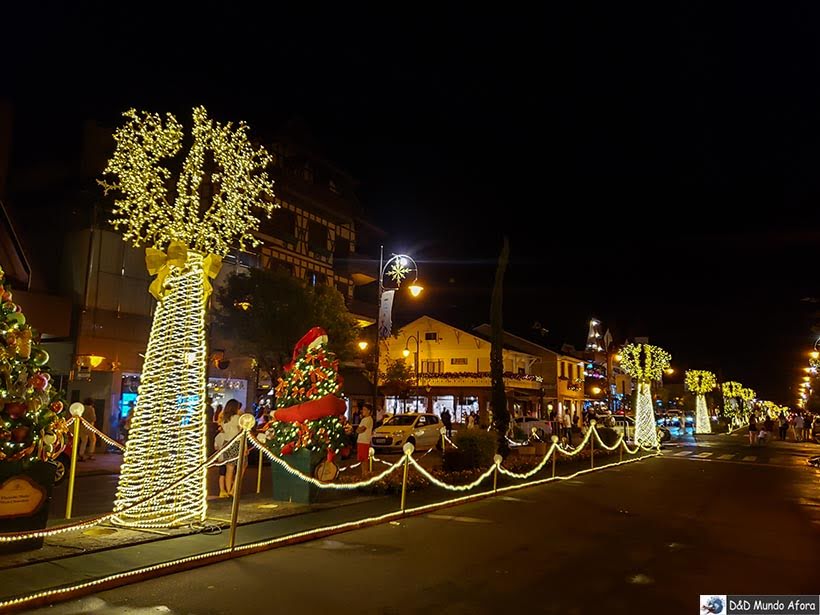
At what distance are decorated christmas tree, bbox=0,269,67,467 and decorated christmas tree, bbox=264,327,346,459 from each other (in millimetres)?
4540

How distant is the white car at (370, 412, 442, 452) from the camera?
2633cm

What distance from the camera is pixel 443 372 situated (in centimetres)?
4881

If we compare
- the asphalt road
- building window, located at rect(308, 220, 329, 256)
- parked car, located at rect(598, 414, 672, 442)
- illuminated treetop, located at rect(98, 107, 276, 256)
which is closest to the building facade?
parked car, located at rect(598, 414, 672, 442)

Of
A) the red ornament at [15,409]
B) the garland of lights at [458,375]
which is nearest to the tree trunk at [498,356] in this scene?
the red ornament at [15,409]

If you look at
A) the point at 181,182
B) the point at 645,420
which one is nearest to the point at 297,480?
the point at 181,182

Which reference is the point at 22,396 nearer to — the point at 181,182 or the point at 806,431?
the point at 181,182

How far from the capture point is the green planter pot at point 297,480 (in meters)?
12.4

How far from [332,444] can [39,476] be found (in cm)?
569

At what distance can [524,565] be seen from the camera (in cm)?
820

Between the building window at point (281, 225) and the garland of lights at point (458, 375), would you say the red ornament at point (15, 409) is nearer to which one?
the building window at point (281, 225)

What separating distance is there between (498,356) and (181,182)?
1417cm

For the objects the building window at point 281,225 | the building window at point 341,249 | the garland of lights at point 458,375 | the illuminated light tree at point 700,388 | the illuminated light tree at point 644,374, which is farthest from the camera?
the illuminated light tree at point 700,388

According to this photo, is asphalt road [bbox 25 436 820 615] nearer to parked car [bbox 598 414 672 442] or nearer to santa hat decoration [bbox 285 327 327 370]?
santa hat decoration [bbox 285 327 327 370]

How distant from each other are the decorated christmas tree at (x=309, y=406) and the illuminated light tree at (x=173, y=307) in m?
2.84
